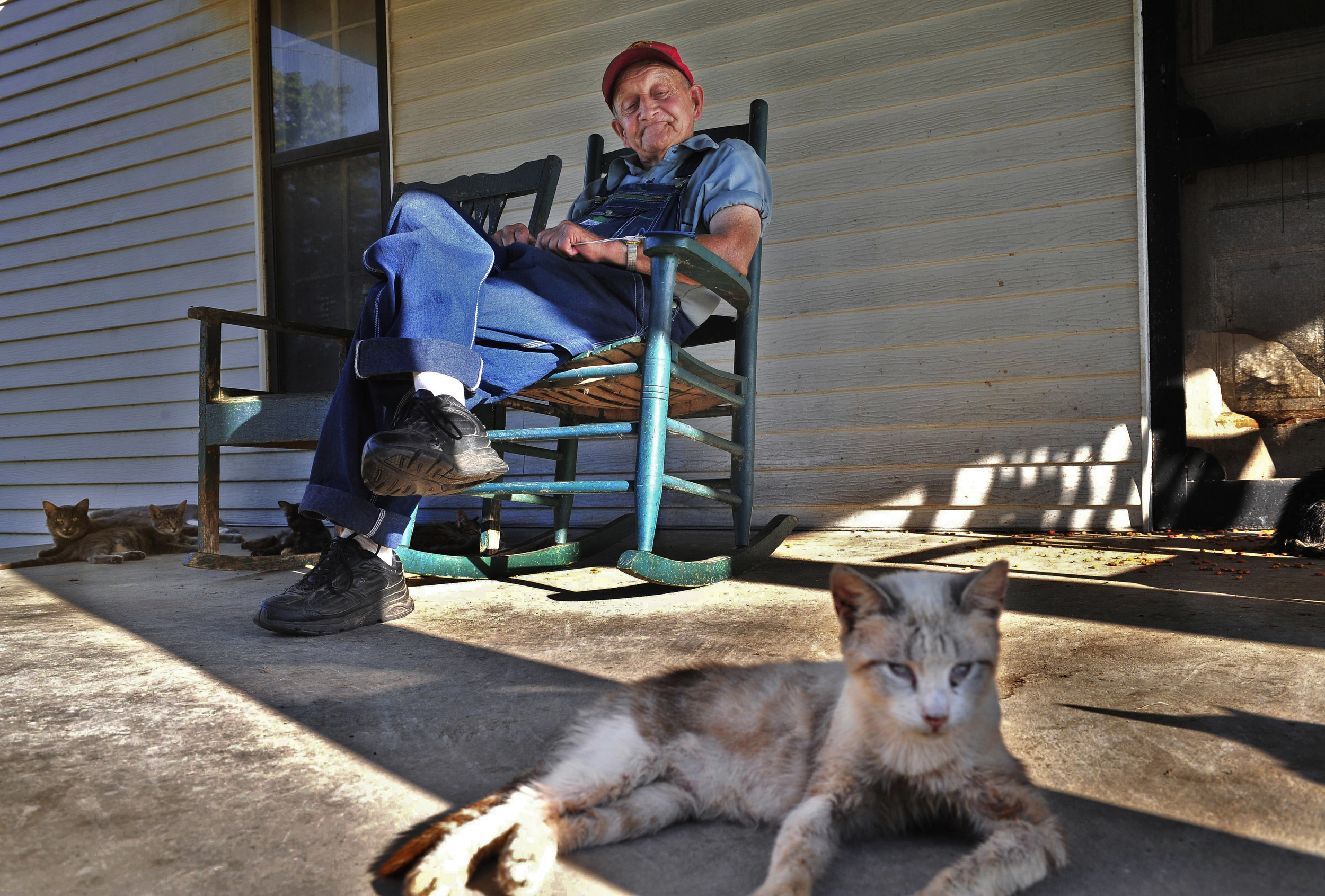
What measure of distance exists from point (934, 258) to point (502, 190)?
1712mm

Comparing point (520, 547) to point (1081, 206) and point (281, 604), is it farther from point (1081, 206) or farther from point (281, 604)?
point (1081, 206)

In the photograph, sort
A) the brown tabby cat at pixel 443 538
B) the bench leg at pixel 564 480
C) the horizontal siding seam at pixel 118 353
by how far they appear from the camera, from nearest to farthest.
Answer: the bench leg at pixel 564 480
the brown tabby cat at pixel 443 538
the horizontal siding seam at pixel 118 353

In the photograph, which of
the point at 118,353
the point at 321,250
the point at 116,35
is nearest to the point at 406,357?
the point at 321,250

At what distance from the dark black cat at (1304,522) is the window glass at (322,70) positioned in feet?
14.5

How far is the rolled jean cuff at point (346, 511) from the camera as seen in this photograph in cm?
176

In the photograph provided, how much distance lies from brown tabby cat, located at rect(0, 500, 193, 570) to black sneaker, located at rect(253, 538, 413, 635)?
6.70 ft

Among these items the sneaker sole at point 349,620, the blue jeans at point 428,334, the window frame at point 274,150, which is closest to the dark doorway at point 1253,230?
the blue jeans at point 428,334

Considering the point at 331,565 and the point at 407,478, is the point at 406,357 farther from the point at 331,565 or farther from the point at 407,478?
the point at 331,565

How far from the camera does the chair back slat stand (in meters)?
2.95

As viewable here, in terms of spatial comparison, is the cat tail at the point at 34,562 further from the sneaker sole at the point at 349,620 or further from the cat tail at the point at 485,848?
the cat tail at the point at 485,848

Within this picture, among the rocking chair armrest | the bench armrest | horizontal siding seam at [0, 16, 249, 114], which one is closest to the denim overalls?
the rocking chair armrest

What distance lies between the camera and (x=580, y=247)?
2072 mm

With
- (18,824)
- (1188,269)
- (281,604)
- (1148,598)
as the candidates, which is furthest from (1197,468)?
(18,824)

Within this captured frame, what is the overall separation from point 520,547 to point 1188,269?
2.90m
